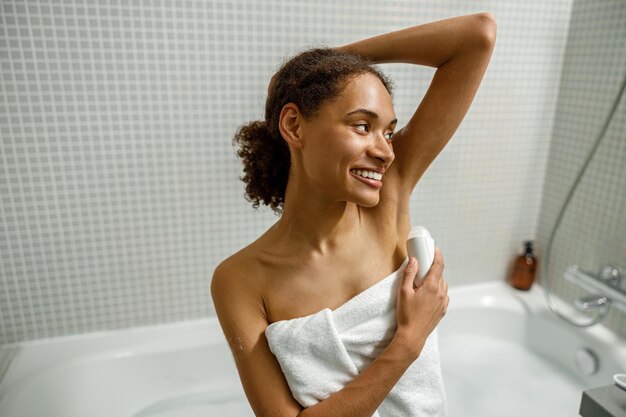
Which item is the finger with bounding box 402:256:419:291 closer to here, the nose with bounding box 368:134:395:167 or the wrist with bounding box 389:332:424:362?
the wrist with bounding box 389:332:424:362

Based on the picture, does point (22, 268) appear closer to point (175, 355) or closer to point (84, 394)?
point (84, 394)

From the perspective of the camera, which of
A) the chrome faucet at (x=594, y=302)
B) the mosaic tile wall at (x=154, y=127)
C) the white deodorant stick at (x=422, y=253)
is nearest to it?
the white deodorant stick at (x=422, y=253)

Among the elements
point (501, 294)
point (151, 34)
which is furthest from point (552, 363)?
point (151, 34)

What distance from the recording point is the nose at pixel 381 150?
759 mm

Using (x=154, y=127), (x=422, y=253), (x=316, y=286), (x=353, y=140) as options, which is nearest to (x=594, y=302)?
(x=422, y=253)

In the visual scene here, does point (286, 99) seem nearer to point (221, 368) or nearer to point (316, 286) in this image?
point (316, 286)

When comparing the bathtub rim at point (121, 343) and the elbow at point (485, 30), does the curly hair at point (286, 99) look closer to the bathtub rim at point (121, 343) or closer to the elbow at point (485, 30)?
the elbow at point (485, 30)

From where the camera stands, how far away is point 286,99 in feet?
2.65

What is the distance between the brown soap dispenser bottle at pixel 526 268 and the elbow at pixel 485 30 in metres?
1.20

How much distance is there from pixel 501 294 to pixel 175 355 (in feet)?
3.87

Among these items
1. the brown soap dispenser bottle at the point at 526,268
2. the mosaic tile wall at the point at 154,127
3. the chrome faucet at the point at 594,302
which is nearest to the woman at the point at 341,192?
the mosaic tile wall at the point at 154,127

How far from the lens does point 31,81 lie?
49.5 inches

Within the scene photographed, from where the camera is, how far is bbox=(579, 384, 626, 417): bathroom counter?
95 centimetres

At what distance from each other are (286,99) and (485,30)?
35cm
